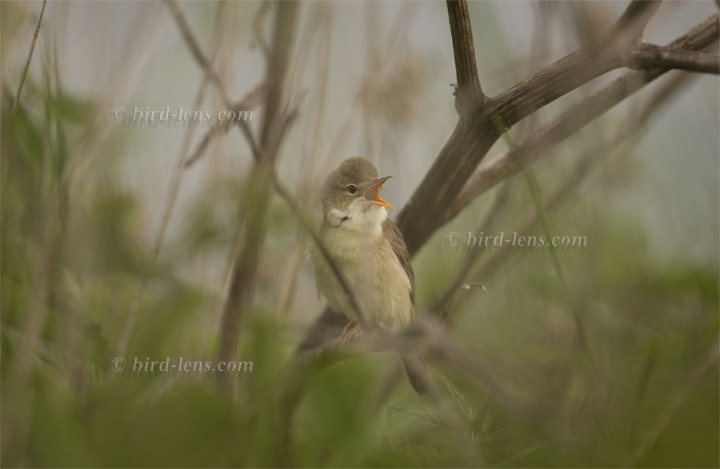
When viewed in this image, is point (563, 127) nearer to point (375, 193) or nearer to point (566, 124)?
point (566, 124)

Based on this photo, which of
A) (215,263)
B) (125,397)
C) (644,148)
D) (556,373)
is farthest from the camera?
(644,148)

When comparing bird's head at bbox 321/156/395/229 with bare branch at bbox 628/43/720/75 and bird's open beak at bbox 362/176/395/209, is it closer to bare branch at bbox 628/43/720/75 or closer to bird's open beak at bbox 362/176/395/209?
bird's open beak at bbox 362/176/395/209

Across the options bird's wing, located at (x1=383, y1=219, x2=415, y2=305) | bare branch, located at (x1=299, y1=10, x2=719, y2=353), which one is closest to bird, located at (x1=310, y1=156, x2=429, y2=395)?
bird's wing, located at (x1=383, y1=219, x2=415, y2=305)

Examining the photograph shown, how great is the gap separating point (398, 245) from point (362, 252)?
182 mm

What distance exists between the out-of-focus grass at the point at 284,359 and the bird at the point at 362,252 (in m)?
0.08

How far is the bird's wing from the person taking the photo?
0.99m

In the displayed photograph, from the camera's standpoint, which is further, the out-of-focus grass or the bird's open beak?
the bird's open beak

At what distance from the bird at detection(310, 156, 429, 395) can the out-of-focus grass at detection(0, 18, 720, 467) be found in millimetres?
75

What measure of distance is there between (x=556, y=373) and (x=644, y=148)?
0.80m

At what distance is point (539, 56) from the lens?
0.97 meters

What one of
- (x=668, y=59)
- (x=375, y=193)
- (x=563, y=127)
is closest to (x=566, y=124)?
(x=563, y=127)

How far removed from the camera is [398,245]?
101 centimetres

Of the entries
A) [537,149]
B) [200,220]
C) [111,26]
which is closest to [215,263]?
[200,220]

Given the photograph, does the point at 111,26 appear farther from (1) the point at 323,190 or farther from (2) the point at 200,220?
(1) the point at 323,190
